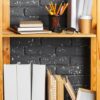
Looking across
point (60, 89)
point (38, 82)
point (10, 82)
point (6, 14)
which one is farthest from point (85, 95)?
point (6, 14)

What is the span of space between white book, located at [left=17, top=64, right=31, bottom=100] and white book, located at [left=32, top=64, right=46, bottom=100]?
0.03 m

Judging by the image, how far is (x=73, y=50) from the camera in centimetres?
213

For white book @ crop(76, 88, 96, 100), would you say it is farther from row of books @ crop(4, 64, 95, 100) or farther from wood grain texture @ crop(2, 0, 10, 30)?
wood grain texture @ crop(2, 0, 10, 30)

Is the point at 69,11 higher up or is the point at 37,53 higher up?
the point at 69,11

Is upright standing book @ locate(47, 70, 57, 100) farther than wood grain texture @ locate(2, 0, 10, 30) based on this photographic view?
No

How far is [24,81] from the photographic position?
1.82 m

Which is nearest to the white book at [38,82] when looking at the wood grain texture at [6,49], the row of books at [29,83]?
the row of books at [29,83]

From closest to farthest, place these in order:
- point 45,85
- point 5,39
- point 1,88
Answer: point 1,88, point 45,85, point 5,39

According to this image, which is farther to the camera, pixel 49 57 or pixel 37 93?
pixel 49 57

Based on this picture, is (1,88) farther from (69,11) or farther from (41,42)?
(69,11)

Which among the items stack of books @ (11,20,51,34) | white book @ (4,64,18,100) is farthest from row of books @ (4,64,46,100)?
stack of books @ (11,20,51,34)

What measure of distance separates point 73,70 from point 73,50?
146 millimetres

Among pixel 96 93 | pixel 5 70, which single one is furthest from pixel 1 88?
pixel 96 93

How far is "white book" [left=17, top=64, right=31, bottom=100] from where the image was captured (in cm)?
181
